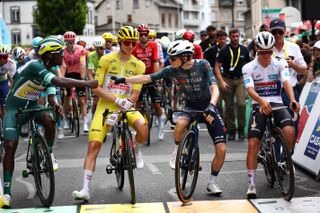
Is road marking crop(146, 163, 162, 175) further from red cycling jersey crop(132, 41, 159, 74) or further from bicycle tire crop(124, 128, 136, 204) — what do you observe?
red cycling jersey crop(132, 41, 159, 74)

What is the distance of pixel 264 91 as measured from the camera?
8.55 metres

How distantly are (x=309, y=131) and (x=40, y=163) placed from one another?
156 inches

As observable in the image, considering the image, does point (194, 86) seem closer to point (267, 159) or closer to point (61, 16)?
point (267, 159)

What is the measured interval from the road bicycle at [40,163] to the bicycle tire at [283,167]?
8.62ft

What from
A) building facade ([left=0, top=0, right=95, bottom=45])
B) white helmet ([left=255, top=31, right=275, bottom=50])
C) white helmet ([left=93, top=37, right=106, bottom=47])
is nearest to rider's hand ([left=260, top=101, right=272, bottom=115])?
white helmet ([left=255, top=31, right=275, bottom=50])

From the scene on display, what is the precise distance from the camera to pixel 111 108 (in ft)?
28.0

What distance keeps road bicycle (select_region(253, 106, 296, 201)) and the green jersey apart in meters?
2.66

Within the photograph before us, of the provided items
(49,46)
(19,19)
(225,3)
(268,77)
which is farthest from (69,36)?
(225,3)

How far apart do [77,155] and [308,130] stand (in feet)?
14.2

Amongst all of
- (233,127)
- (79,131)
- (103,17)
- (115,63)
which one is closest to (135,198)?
(115,63)

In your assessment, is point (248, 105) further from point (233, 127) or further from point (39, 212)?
point (39, 212)

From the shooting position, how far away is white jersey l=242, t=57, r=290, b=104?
8469 mm

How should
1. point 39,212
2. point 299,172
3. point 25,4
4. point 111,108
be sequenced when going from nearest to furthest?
point 39,212
point 111,108
point 299,172
point 25,4

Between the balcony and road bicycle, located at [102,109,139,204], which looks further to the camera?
the balcony
